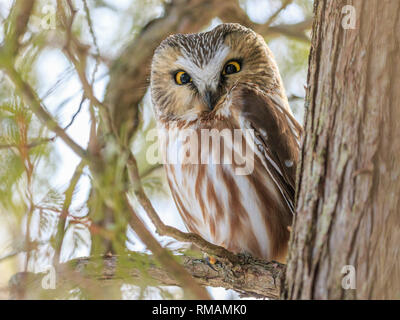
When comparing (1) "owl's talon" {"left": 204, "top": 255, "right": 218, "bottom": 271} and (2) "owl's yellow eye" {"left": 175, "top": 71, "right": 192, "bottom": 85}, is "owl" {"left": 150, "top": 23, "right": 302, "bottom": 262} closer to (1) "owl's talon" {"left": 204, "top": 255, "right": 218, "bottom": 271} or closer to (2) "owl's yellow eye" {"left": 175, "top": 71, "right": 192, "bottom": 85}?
(2) "owl's yellow eye" {"left": 175, "top": 71, "right": 192, "bottom": 85}

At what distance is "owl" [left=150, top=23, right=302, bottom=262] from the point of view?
9.74 ft

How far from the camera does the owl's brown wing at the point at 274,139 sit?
116 inches

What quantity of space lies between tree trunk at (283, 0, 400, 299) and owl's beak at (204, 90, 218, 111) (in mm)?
1155

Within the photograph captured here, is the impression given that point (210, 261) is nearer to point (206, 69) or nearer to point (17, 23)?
point (206, 69)

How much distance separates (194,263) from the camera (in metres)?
2.85

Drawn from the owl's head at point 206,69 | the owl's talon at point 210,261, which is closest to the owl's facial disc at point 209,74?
the owl's head at point 206,69

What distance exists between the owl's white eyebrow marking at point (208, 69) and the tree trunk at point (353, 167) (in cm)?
123

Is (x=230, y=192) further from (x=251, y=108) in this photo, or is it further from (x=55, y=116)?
(x=55, y=116)

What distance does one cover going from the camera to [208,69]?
3.19 metres

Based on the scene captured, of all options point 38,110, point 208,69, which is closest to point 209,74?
point 208,69

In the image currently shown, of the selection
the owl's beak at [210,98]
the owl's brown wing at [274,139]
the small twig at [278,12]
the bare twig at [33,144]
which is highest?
the small twig at [278,12]

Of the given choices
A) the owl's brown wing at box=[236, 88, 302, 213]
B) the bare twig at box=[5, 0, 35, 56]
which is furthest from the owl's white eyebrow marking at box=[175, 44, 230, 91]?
the bare twig at box=[5, 0, 35, 56]

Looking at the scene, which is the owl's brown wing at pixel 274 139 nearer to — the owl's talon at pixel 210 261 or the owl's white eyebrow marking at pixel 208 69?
the owl's white eyebrow marking at pixel 208 69

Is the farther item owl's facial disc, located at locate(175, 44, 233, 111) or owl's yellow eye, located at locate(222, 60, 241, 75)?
owl's yellow eye, located at locate(222, 60, 241, 75)
